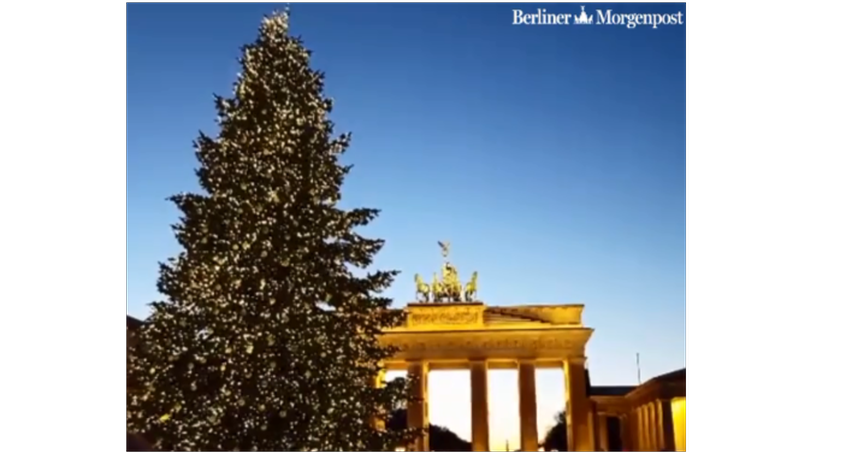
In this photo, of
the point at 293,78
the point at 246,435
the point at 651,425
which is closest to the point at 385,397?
the point at 246,435

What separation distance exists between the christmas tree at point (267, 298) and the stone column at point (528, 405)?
31153mm

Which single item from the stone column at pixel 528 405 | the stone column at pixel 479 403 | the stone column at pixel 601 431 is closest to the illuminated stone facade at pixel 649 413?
the stone column at pixel 601 431

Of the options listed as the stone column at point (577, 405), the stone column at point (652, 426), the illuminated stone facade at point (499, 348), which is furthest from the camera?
the stone column at point (577, 405)

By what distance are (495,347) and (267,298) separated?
34.3 meters

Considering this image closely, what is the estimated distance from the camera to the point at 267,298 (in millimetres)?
18453

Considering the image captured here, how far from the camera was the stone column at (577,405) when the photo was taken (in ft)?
168

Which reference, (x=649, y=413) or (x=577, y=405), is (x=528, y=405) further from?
(x=649, y=413)

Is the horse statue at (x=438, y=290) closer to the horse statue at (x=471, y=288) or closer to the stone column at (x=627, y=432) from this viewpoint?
the horse statue at (x=471, y=288)

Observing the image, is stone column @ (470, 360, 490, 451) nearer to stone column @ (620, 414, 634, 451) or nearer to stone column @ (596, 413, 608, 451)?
stone column @ (596, 413, 608, 451)

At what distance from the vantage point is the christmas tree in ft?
57.9

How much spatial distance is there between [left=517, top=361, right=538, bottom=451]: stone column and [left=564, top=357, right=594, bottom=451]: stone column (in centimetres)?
239

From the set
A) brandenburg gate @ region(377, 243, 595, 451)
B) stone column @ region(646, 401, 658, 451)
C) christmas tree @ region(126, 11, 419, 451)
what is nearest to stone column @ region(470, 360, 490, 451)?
brandenburg gate @ region(377, 243, 595, 451)

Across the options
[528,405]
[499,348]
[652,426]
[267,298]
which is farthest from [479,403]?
[267,298]
